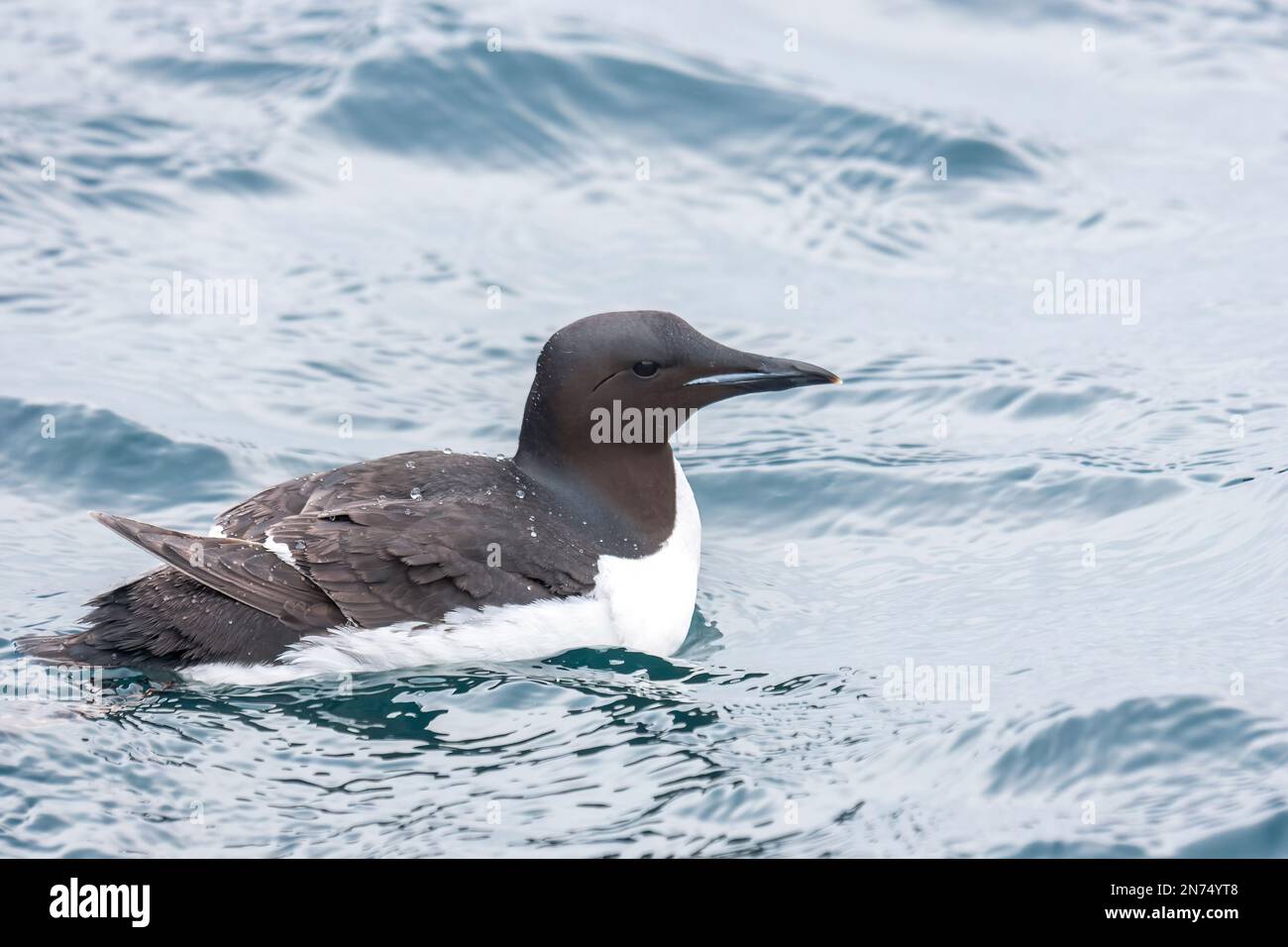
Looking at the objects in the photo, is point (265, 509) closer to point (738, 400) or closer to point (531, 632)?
point (531, 632)

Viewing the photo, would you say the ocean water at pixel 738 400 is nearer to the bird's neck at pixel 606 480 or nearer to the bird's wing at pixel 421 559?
the bird's wing at pixel 421 559

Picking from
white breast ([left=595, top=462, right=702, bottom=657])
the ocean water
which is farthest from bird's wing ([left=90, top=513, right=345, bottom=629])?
white breast ([left=595, top=462, right=702, bottom=657])

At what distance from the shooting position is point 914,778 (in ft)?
17.2

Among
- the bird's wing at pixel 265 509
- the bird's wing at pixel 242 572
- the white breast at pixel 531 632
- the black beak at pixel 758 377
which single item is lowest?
the white breast at pixel 531 632

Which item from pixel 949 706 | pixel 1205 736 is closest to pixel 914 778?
pixel 949 706

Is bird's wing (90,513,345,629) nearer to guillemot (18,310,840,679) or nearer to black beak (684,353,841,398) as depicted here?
guillemot (18,310,840,679)

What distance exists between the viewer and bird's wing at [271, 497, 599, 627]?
5758 millimetres

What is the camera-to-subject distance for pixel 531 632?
5.88 m

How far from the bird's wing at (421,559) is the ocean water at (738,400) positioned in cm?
28

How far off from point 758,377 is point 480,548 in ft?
4.23

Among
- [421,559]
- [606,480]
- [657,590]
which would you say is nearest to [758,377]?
[606,480]

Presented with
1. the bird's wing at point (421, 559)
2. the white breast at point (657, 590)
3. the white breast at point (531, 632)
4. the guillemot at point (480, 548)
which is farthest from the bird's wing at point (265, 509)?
the white breast at point (657, 590)

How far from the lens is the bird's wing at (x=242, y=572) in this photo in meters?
Answer: 5.66
